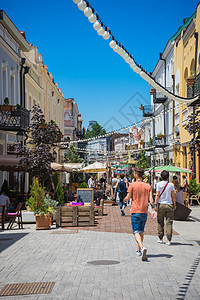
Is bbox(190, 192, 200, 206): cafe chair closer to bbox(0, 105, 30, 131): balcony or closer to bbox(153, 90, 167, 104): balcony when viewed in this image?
bbox(0, 105, 30, 131): balcony

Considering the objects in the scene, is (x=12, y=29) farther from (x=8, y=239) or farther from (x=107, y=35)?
(x=107, y=35)

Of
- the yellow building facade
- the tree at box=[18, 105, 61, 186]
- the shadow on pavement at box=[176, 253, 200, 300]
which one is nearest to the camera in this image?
the shadow on pavement at box=[176, 253, 200, 300]

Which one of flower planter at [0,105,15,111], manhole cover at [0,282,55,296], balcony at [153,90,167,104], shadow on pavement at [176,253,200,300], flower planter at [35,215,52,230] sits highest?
balcony at [153,90,167,104]

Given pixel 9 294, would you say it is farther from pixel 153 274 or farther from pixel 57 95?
pixel 57 95

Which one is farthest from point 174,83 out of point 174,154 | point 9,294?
point 9,294

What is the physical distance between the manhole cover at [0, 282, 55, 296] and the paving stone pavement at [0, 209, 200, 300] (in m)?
0.14

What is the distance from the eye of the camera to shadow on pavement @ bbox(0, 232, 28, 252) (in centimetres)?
1033

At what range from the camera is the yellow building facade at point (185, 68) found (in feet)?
80.5

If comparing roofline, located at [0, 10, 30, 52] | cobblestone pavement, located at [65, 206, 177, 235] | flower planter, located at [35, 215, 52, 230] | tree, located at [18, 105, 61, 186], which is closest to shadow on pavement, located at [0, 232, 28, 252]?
flower planter, located at [35, 215, 52, 230]

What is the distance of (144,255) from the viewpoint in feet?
26.1

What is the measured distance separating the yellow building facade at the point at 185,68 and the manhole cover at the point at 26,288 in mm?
18205

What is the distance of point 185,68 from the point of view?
2883 centimetres

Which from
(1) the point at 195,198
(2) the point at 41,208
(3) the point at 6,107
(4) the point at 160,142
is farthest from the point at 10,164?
(4) the point at 160,142

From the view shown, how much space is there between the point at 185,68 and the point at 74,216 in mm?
18023
